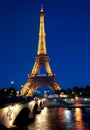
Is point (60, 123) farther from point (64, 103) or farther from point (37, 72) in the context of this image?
point (37, 72)

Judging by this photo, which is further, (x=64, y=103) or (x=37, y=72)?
(x=37, y=72)

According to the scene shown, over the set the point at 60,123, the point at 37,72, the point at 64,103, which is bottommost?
the point at 60,123

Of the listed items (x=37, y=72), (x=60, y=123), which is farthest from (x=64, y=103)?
(x=60, y=123)

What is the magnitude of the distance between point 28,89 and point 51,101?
8.88 m

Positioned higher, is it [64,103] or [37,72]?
[37,72]

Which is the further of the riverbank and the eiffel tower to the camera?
the eiffel tower

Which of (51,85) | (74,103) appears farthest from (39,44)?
(74,103)

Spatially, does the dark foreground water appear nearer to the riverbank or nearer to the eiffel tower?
the riverbank

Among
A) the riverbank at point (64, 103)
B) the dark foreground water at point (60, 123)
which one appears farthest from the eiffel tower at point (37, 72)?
the dark foreground water at point (60, 123)

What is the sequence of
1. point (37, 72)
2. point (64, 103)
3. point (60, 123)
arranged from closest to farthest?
point (60, 123)
point (64, 103)
point (37, 72)

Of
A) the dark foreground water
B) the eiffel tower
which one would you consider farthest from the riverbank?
the dark foreground water

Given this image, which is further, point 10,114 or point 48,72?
point 48,72

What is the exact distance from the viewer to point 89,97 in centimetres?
10719

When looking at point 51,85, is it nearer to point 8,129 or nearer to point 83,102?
point 83,102
